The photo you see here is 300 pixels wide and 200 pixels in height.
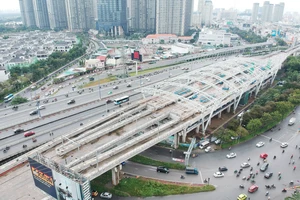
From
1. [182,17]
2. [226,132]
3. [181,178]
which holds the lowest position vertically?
[181,178]

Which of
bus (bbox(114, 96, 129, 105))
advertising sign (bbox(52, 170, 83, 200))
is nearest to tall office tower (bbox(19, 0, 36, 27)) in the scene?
bus (bbox(114, 96, 129, 105))

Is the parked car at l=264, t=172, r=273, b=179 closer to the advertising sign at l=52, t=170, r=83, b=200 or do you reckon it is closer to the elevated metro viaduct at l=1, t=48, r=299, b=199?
the elevated metro viaduct at l=1, t=48, r=299, b=199

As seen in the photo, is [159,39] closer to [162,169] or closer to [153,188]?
[162,169]

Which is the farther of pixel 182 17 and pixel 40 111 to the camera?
pixel 182 17

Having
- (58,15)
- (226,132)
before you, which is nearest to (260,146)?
(226,132)

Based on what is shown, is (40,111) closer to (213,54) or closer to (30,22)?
(213,54)

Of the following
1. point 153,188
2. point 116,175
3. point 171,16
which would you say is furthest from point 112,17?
point 153,188

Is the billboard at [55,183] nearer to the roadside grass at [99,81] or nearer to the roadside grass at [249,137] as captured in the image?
the roadside grass at [249,137]
